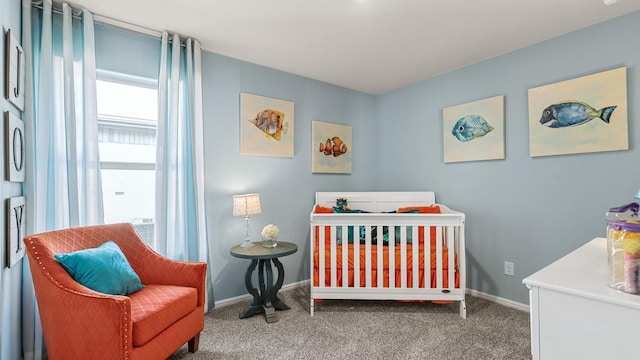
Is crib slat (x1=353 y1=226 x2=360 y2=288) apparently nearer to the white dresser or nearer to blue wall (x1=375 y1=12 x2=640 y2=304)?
blue wall (x1=375 y1=12 x2=640 y2=304)

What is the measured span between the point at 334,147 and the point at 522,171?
1914 millimetres

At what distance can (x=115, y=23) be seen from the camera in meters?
2.33

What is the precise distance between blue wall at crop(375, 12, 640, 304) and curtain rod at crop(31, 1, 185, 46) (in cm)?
270

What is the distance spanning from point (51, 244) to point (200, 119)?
1.38 m

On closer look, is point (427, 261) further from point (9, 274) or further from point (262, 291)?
point (9, 274)

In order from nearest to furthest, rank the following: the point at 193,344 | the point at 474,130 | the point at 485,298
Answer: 1. the point at 193,344
2. the point at 485,298
3. the point at 474,130

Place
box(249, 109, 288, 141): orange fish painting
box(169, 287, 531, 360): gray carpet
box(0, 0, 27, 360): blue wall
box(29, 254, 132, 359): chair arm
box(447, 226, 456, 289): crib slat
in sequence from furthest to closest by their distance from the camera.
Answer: box(249, 109, 288, 141): orange fish painting
box(447, 226, 456, 289): crib slat
box(169, 287, 531, 360): gray carpet
box(0, 0, 27, 360): blue wall
box(29, 254, 132, 359): chair arm

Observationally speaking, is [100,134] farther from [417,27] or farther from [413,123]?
[413,123]

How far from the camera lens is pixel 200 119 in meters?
2.69

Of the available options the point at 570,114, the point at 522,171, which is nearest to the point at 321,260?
the point at 522,171

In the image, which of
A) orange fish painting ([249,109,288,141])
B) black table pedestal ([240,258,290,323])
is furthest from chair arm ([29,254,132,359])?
orange fish painting ([249,109,288,141])

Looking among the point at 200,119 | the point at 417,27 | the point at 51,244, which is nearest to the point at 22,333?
the point at 51,244

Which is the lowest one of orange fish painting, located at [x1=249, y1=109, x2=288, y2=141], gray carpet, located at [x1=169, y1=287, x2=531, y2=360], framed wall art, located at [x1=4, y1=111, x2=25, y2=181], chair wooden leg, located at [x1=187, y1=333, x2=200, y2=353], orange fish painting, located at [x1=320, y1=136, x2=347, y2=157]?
gray carpet, located at [x1=169, y1=287, x2=531, y2=360]

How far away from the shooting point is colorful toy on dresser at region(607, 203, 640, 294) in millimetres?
860
